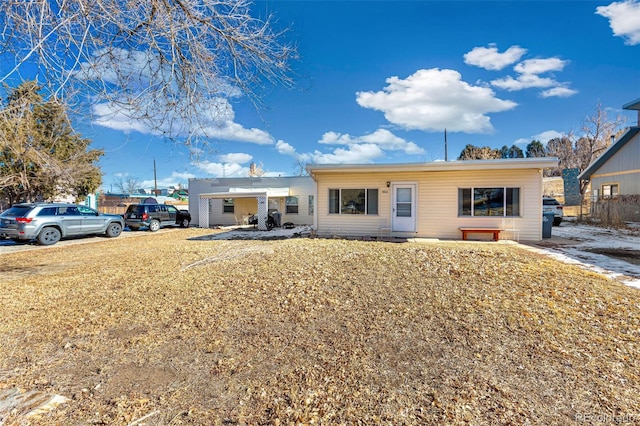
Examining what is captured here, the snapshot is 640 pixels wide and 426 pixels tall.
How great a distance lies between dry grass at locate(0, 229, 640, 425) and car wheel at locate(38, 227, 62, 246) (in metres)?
7.13

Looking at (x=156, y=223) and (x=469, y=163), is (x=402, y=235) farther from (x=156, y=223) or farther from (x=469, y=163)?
(x=156, y=223)

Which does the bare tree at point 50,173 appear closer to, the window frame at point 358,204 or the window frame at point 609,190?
the window frame at point 358,204

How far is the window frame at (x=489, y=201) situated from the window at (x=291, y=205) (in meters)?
11.1

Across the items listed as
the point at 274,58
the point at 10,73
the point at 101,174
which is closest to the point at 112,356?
the point at 10,73

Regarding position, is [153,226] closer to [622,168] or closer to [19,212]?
[19,212]

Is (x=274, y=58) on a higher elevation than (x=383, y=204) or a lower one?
higher

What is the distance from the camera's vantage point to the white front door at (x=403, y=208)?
11.7m

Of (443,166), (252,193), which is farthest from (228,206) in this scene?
(443,166)

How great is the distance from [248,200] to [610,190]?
2264 centimetres

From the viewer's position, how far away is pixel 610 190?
19.2m

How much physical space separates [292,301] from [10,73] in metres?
3.97

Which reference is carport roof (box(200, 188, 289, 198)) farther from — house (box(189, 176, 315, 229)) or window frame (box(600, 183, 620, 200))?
window frame (box(600, 183, 620, 200))

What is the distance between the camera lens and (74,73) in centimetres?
362

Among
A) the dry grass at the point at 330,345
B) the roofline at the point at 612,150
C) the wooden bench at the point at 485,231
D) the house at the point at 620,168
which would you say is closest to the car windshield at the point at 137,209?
Answer: the dry grass at the point at 330,345
